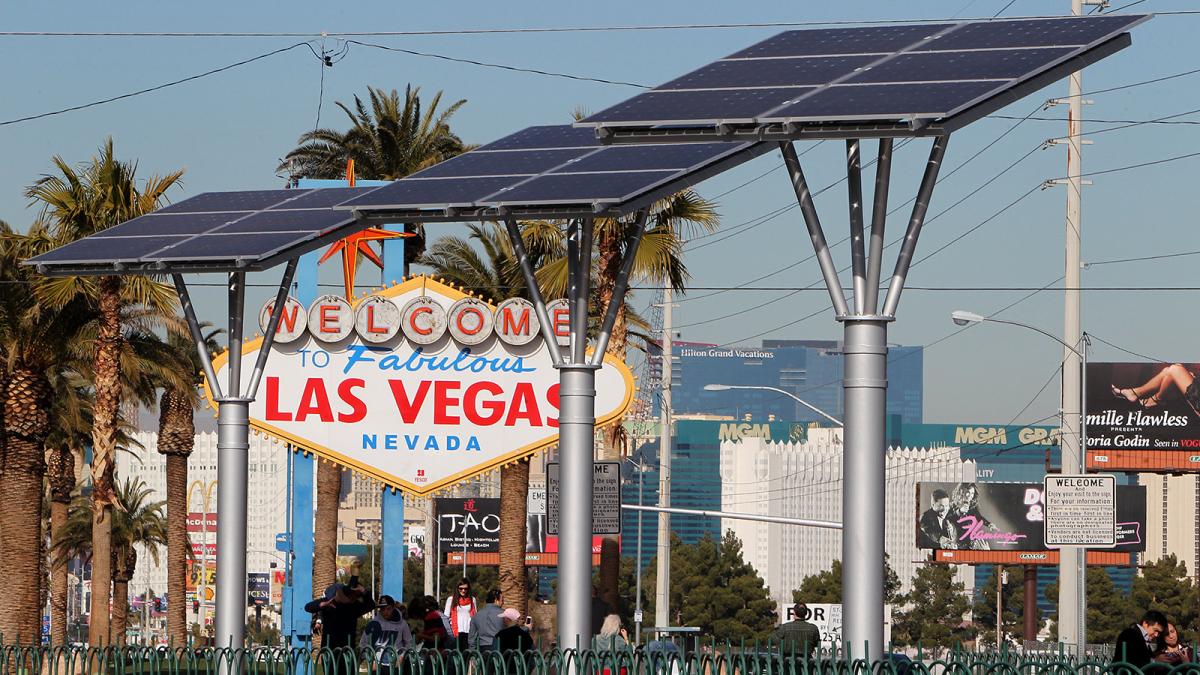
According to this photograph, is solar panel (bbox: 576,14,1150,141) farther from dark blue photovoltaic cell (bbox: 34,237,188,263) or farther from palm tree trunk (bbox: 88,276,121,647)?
palm tree trunk (bbox: 88,276,121,647)

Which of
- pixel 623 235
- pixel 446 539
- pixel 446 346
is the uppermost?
pixel 623 235

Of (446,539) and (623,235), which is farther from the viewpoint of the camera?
(446,539)

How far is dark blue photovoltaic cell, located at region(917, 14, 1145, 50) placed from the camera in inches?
606

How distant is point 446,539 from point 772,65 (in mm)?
153132

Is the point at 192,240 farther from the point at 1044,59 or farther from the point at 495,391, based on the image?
the point at 495,391

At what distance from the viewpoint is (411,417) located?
120 feet

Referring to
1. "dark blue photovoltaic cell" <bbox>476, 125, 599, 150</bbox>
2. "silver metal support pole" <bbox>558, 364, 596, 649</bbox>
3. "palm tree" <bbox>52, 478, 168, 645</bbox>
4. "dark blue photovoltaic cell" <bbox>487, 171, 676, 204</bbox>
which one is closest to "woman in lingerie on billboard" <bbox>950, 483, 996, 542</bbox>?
"palm tree" <bbox>52, 478, 168, 645</bbox>

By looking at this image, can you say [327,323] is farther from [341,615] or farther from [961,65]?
[961,65]

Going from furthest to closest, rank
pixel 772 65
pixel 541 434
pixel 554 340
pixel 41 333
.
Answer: pixel 41 333, pixel 541 434, pixel 554 340, pixel 772 65

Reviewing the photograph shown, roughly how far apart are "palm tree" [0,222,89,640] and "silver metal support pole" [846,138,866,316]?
27943mm

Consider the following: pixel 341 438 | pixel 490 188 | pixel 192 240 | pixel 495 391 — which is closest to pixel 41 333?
pixel 341 438

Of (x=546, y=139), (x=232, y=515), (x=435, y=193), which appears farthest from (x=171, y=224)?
(x=435, y=193)

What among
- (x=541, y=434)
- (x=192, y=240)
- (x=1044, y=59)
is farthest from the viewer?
(x=541, y=434)

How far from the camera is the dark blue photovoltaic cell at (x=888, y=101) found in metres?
13.7
